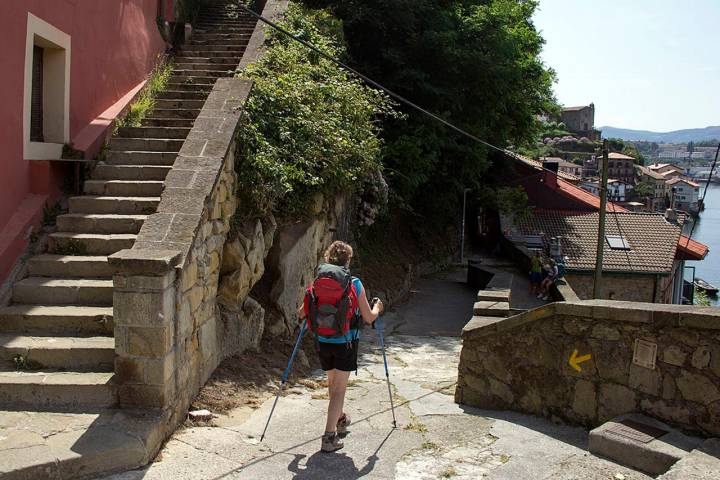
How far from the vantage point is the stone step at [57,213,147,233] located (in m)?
6.48

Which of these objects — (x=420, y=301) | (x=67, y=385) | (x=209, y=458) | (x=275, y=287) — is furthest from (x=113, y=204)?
(x=420, y=301)

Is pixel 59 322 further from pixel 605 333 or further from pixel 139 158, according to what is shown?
pixel 605 333

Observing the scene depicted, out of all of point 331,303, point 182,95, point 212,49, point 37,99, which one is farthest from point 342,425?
point 212,49

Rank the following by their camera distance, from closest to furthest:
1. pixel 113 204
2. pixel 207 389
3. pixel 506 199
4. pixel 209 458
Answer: pixel 209 458 → pixel 207 389 → pixel 113 204 → pixel 506 199

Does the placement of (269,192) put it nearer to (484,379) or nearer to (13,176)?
(13,176)

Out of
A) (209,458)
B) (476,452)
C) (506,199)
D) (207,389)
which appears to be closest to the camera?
(209,458)

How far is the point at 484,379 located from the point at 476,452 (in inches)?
54.5

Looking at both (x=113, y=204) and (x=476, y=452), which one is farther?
(x=113, y=204)

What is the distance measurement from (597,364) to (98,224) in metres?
4.78

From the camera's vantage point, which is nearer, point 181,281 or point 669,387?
point 669,387

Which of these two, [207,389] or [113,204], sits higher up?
[113,204]

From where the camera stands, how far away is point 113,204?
22.2 feet

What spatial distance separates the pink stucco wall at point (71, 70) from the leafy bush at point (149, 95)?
0.19m

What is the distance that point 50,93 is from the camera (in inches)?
285
